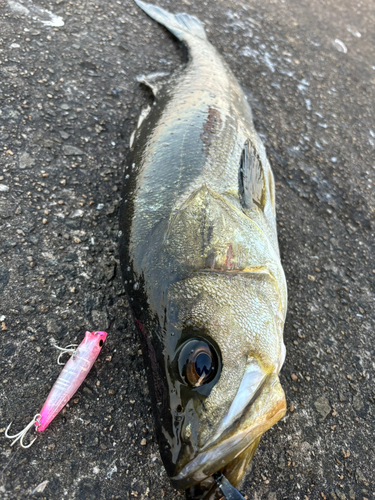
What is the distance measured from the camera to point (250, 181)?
244 centimetres

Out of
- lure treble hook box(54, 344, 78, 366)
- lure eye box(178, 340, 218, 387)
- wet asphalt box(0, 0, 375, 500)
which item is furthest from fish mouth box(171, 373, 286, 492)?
lure treble hook box(54, 344, 78, 366)

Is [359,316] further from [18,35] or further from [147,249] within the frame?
[18,35]

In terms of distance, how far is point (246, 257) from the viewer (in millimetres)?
1992

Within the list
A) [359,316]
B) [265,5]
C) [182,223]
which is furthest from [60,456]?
[265,5]

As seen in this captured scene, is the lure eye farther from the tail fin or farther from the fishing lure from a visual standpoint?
the tail fin

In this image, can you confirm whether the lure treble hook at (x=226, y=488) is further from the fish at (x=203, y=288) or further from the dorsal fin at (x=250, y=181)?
the dorsal fin at (x=250, y=181)

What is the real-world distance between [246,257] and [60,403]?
1371 millimetres

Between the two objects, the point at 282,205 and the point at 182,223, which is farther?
the point at 282,205

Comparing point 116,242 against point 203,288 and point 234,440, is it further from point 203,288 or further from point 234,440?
point 234,440

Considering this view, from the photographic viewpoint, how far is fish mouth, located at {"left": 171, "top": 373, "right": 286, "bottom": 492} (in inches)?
57.4

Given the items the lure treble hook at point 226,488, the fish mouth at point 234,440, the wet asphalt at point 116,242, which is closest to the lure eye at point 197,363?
the fish mouth at point 234,440

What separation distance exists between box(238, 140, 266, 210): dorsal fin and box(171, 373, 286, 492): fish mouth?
127 cm

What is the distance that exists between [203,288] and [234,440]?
0.72 metres

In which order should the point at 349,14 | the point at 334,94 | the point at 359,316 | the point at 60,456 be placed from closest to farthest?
the point at 60,456 < the point at 359,316 < the point at 334,94 < the point at 349,14
